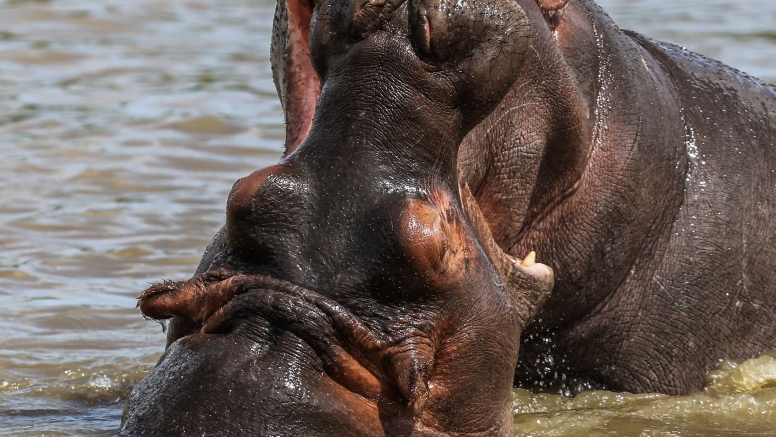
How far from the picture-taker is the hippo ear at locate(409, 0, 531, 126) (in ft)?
10.6

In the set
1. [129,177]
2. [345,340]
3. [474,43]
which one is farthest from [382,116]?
[129,177]

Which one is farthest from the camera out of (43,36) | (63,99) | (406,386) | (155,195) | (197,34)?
(197,34)

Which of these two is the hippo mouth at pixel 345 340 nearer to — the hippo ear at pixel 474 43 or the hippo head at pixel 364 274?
the hippo head at pixel 364 274

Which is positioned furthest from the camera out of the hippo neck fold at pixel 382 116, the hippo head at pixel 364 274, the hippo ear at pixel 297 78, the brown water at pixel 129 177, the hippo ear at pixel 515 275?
the brown water at pixel 129 177

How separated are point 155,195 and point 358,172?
4856mm

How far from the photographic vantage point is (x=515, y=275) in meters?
3.55

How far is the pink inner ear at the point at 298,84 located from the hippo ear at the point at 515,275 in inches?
21.7

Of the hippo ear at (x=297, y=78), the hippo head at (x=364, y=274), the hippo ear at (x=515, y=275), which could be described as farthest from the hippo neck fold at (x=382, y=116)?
the hippo ear at (x=297, y=78)

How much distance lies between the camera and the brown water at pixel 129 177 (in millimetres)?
4504

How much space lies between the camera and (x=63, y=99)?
10039 mm

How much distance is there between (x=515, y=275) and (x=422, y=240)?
535 mm

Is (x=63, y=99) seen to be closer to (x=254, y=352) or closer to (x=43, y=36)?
(x=43, y=36)

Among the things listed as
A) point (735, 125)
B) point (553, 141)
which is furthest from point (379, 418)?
point (735, 125)

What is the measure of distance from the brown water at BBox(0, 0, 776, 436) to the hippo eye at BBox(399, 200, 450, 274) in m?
1.23
